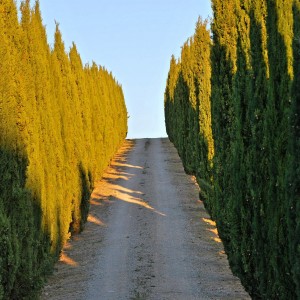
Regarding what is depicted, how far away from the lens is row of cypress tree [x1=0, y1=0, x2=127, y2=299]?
406 inches

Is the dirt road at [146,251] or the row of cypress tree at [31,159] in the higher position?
the row of cypress tree at [31,159]

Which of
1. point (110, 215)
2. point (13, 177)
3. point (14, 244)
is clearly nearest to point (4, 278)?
point (14, 244)

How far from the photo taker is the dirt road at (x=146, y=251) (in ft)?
40.5

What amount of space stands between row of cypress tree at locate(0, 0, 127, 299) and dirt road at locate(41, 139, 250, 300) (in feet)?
2.53

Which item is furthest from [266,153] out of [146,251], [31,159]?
[146,251]

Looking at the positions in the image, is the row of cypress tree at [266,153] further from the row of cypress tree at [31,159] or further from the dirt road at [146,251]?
the row of cypress tree at [31,159]

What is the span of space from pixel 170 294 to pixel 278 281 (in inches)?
167

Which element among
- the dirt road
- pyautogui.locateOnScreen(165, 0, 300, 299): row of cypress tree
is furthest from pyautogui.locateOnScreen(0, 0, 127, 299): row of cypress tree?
pyautogui.locateOnScreen(165, 0, 300, 299): row of cypress tree

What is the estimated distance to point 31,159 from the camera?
39.4 ft

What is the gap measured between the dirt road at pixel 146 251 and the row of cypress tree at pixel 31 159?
0.77 metres

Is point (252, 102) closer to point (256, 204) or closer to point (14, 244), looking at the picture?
point (256, 204)

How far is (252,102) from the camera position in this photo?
980cm

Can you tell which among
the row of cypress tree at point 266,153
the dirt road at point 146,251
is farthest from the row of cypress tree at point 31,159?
the row of cypress tree at point 266,153

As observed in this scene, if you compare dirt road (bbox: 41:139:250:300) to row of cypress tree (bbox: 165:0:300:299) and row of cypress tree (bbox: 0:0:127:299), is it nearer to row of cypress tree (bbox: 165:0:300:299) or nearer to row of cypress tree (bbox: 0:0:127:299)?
row of cypress tree (bbox: 0:0:127:299)
